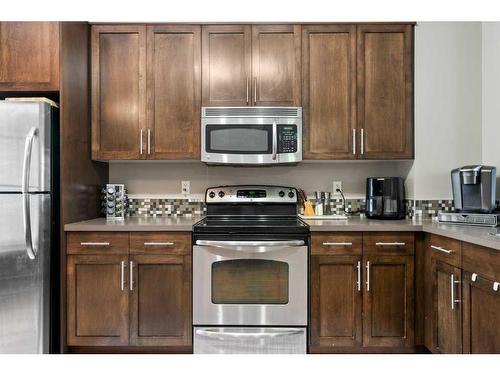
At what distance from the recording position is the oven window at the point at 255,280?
7.47 feet

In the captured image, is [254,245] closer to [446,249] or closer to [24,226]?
[446,249]

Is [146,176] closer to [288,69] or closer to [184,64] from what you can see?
[184,64]

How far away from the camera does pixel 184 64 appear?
8.64ft

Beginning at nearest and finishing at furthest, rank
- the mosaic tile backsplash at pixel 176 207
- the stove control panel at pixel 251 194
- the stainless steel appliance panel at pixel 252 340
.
A: the stainless steel appliance panel at pixel 252 340 < the stove control panel at pixel 251 194 < the mosaic tile backsplash at pixel 176 207

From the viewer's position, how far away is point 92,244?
2.30 m

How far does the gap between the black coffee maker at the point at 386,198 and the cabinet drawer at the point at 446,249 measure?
0.46 m

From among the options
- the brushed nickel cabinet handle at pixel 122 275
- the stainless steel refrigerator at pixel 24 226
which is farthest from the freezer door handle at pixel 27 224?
the brushed nickel cabinet handle at pixel 122 275

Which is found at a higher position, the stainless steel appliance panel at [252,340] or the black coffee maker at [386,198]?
the black coffee maker at [386,198]

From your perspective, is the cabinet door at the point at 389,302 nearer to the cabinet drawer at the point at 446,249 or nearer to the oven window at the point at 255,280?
the cabinet drawer at the point at 446,249

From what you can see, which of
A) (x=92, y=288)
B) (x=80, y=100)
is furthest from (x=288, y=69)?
(x=92, y=288)

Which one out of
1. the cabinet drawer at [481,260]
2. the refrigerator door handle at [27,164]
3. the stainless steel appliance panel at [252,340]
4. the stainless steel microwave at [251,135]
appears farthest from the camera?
the stainless steel microwave at [251,135]

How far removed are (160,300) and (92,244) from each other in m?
0.53

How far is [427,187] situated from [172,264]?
1790 mm

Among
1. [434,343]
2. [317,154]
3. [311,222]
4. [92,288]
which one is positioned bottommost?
[434,343]
